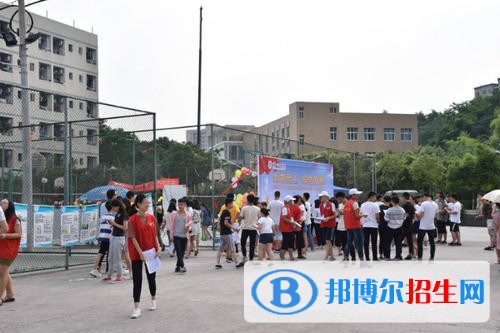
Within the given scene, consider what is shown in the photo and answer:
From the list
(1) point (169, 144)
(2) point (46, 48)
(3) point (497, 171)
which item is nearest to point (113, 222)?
(1) point (169, 144)

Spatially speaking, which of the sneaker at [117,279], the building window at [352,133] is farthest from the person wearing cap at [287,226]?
the building window at [352,133]

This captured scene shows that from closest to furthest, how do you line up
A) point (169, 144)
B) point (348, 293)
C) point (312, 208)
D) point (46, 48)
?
point (348, 293) < point (312, 208) < point (169, 144) < point (46, 48)

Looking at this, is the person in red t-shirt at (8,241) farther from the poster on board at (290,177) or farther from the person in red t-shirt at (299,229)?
the poster on board at (290,177)

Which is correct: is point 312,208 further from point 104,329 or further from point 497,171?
point 497,171

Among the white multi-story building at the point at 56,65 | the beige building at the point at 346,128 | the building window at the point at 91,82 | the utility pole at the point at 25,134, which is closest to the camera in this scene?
the utility pole at the point at 25,134

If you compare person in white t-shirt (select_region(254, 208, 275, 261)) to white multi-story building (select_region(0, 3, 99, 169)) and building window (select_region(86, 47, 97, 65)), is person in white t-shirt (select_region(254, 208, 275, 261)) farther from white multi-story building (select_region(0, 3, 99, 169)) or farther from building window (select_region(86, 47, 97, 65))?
Result: building window (select_region(86, 47, 97, 65))

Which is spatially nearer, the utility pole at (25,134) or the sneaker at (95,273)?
the sneaker at (95,273)

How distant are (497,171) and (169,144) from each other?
24.0 m

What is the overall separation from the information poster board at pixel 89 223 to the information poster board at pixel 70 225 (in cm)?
13

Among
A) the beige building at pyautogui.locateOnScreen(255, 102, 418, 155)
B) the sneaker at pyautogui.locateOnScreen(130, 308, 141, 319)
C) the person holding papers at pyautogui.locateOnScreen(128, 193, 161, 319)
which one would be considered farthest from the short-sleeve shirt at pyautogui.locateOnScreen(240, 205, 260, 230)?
the beige building at pyautogui.locateOnScreen(255, 102, 418, 155)

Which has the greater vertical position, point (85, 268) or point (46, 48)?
point (46, 48)

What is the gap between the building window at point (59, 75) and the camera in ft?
176

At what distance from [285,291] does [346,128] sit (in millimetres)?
78570

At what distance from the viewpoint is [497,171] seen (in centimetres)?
4053
